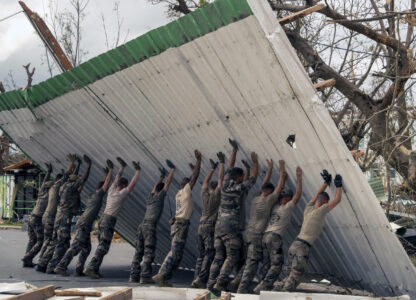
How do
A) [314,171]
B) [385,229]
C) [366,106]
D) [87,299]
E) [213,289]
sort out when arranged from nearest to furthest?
[87,299], [385,229], [314,171], [213,289], [366,106]

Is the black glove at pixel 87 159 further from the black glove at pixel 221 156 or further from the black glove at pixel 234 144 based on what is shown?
the black glove at pixel 234 144

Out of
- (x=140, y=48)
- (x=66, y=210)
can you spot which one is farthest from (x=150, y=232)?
(x=140, y=48)

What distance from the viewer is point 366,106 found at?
1166cm

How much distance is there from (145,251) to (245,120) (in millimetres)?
3038

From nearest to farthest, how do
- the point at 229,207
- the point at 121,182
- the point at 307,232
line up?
the point at 307,232
the point at 229,207
the point at 121,182

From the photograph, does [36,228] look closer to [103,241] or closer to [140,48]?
[103,241]

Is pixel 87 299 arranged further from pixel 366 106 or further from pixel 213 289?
pixel 366 106

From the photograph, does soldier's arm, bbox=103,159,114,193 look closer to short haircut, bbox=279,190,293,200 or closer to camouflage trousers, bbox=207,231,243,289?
camouflage trousers, bbox=207,231,243,289

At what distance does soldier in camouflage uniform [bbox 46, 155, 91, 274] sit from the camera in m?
11.0

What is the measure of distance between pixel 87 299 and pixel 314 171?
344 cm

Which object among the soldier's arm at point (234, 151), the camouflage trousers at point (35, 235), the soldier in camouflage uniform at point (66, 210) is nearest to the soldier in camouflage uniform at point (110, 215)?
the soldier in camouflage uniform at point (66, 210)

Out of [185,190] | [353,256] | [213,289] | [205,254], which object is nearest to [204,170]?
[185,190]

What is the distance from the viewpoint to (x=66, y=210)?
11.1m

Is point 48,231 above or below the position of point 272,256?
above
